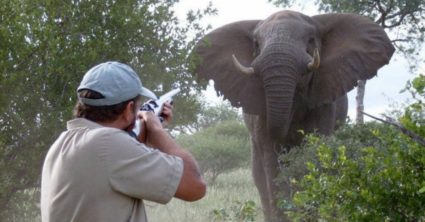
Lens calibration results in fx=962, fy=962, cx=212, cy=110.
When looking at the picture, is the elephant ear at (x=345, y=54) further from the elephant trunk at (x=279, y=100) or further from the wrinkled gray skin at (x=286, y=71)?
the elephant trunk at (x=279, y=100)

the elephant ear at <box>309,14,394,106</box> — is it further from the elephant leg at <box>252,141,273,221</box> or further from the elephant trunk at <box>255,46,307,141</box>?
the elephant leg at <box>252,141,273,221</box>

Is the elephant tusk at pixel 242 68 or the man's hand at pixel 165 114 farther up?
the man's hand at pixel 165 114

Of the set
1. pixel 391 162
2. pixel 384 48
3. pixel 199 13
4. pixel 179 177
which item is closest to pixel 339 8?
pixel 384 48

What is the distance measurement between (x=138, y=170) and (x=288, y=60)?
6.84 m

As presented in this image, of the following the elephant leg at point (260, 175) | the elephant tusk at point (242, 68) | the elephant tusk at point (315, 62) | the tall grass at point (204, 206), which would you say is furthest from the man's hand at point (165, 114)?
the elephant leg at point (260, 175)

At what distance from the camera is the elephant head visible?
10359 mm

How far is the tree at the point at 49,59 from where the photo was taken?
22.6ft

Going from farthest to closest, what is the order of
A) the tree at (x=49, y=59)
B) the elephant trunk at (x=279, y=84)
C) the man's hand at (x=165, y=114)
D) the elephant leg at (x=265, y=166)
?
the elephant leg at (x=265, y=166) → the elephant trunk at (x=279, y=84) → the tree at (x=49, y=59) → the man's hand at (x=165, y=114)

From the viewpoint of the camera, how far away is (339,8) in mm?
19859

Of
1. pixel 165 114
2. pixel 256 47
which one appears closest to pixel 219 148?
pixel 256 47

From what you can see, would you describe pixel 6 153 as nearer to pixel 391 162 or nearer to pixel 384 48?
pixel 391 162

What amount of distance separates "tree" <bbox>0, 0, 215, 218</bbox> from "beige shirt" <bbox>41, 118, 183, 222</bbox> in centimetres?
319

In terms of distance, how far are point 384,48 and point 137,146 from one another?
8.55 meters

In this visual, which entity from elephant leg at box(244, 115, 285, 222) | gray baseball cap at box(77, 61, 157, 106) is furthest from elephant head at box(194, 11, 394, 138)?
gray baseball cap at box(77, 61, 157, 106)
